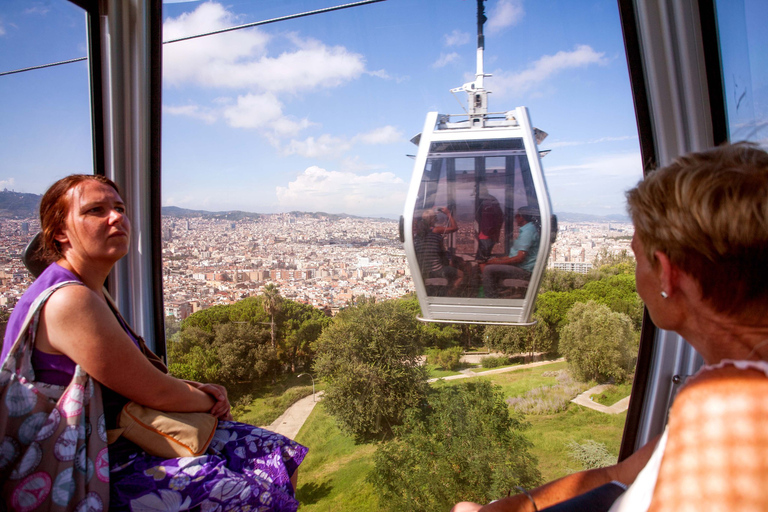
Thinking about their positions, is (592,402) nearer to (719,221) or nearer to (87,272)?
(719,221)

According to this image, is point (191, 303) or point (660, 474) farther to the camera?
point (191, 303)

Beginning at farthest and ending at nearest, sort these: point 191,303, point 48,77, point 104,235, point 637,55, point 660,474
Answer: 1. point 191,303
2. point 48,77
3. point 637,55
4. point 104,235
5. point 660,474

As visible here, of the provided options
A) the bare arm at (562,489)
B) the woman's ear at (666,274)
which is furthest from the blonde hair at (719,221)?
the bare arm at (562,489)

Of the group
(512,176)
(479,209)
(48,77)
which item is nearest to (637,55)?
(512,176)

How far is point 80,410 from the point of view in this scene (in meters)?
0.91

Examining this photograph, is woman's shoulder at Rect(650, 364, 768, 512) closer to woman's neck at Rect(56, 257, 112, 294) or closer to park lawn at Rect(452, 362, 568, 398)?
woman's neck at Rect(56, 257, 112, 294)

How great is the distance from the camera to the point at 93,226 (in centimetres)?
113

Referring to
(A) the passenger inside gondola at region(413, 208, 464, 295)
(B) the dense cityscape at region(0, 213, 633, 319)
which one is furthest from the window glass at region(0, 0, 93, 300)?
(A) the passenger inside gondola at region(413, 208, 464, 295)

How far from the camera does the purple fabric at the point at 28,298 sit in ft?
3.06

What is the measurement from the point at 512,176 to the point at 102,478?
1.99 meters

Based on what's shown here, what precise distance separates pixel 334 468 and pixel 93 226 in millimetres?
2357

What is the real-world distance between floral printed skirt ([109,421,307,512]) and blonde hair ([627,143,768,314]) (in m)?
1.01

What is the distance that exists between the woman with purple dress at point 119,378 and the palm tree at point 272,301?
1.77 meters

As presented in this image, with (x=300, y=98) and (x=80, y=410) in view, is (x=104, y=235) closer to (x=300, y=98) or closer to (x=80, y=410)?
(x=80, y=410)
